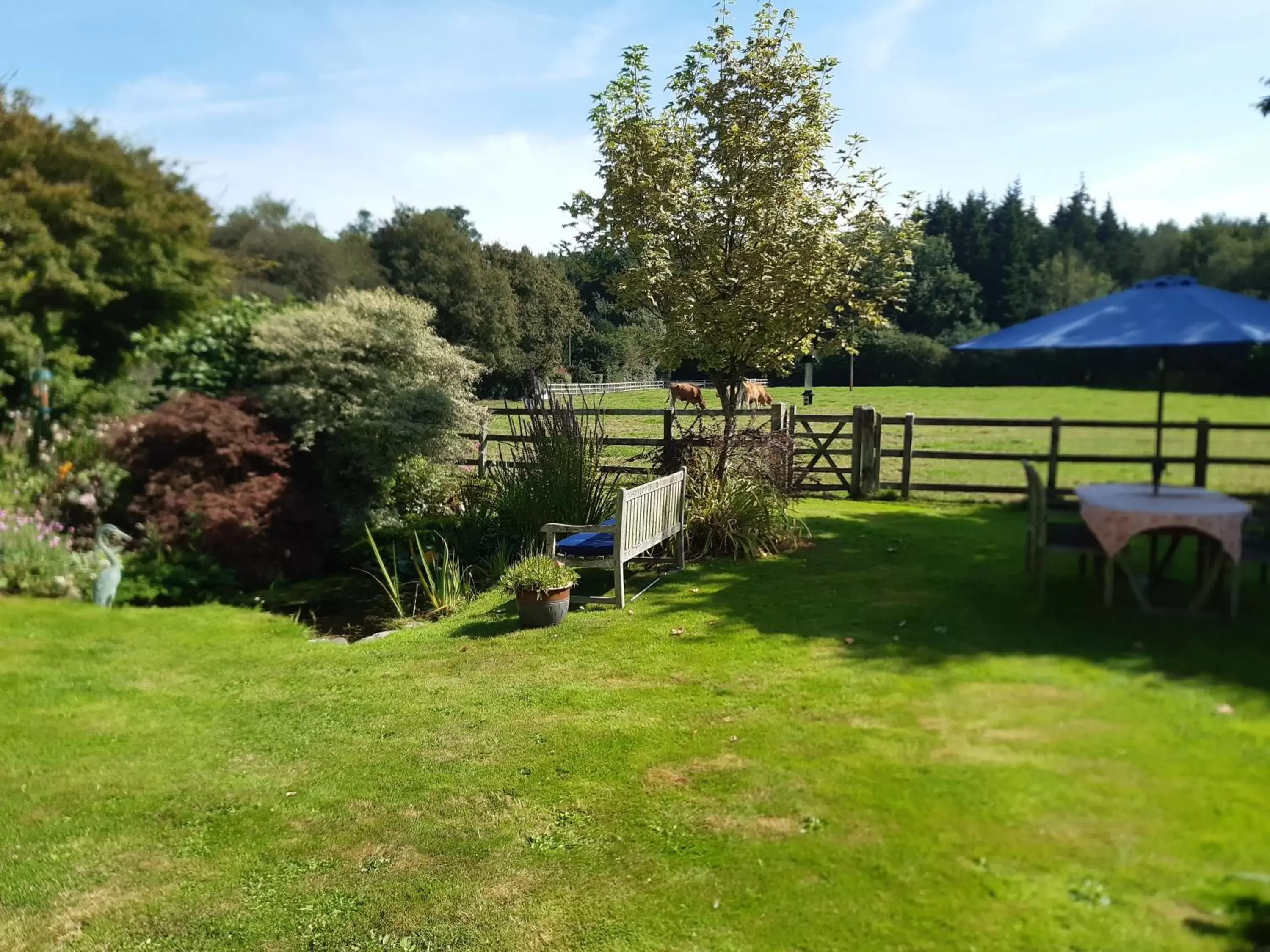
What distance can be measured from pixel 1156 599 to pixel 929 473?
3.39 feet

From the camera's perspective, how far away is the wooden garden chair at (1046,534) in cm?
148

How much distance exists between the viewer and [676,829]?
134 inches

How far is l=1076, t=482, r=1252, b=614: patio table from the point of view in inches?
52.1

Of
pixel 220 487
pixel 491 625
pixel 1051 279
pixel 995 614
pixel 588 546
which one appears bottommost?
pixel 491 625

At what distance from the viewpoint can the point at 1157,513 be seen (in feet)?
4.51

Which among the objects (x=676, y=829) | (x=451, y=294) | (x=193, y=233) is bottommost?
(x=676, y=829)

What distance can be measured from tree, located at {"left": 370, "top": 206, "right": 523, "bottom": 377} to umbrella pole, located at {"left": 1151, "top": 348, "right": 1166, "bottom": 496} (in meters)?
36.7

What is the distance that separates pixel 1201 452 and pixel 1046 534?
0.94 feet

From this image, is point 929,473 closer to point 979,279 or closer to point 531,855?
point 979,279

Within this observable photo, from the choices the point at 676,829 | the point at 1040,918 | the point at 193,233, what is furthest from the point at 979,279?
the point at 193,233

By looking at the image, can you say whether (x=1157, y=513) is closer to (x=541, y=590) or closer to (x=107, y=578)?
(x=541, y=590)

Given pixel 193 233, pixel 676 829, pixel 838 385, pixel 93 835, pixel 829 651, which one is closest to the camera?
pixel 838 385

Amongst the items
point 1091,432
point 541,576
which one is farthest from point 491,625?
point 1091,432

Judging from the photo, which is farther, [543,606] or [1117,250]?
[543,606]
